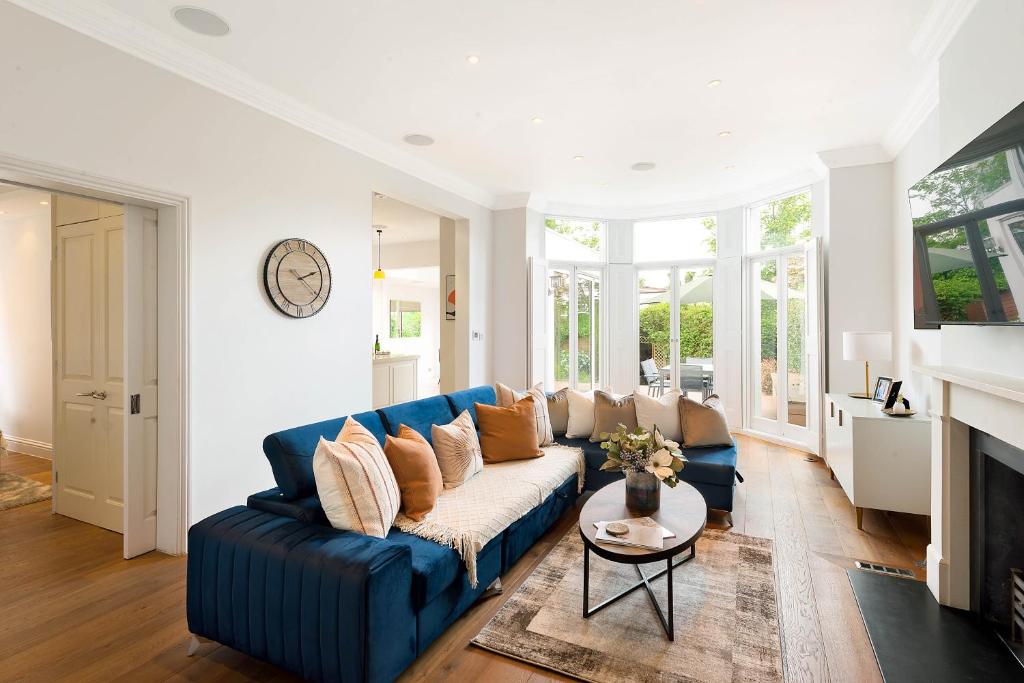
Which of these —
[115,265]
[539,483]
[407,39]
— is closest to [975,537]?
[539,483]

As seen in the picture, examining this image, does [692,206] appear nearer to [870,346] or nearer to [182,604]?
[870,346]

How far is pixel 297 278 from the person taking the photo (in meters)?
3.59

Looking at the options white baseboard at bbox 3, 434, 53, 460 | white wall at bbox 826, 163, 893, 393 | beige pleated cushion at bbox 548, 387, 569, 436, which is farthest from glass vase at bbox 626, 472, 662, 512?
white baseboard at bbox 3, 434, 53, 460

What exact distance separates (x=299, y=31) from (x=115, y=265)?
1.99 meters

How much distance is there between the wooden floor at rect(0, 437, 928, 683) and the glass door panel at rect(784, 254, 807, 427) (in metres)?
1.83

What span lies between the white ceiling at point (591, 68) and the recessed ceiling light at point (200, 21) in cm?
4

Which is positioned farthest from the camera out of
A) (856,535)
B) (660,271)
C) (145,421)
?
(660,271)

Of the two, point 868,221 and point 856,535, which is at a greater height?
point 868,221

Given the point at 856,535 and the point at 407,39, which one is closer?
the point at 407,39

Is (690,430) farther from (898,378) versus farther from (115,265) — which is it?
(115,265)

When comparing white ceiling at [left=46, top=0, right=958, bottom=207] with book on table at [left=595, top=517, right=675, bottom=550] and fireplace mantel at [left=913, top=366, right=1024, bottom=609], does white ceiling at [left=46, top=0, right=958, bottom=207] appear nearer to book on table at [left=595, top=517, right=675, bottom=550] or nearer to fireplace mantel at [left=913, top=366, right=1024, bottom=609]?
fireplace mantel at [left=913, top=366, right=1024, bottom=609]

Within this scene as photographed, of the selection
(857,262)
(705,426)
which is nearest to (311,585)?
Result: (705,426)

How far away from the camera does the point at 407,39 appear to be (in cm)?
284

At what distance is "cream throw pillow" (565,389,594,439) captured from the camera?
409 centimetres
